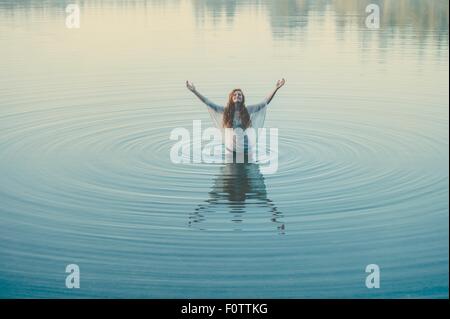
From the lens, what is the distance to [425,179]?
1291cm

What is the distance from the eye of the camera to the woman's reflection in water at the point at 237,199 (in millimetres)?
11344

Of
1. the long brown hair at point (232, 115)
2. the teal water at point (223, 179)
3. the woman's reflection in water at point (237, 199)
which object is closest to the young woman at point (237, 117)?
the long brown hair at point (232, 115)

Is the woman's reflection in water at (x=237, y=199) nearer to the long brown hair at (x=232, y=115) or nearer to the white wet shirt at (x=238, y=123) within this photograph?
the white wet shirt at (x=238, y=123)

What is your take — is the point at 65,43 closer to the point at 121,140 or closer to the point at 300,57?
the point at 300,57

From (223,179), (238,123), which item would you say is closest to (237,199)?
(223,179)

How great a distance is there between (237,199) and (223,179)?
0.91 metres

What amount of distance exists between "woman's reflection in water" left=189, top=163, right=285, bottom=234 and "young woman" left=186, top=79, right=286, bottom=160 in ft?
1.88

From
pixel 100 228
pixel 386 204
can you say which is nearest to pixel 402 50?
pixel 386 204

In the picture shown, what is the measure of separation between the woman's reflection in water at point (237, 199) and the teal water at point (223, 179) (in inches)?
1.6

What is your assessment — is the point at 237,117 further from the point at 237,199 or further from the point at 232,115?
the point at 237,199

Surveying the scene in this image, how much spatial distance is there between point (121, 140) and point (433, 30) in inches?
744

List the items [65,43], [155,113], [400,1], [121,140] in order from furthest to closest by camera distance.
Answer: [400,1]
[65,43]
[155,113]
[121,140]

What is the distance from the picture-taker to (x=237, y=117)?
13906mm

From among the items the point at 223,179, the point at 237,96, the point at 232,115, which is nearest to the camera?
the point at 223,179
